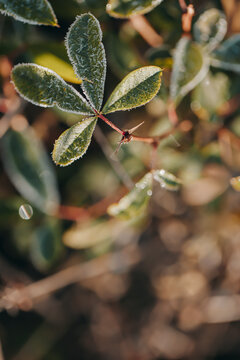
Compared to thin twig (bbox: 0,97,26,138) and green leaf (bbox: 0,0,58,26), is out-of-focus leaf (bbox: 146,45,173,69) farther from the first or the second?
thin twig (bbox: 0,97,26,138)

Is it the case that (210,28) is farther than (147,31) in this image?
No

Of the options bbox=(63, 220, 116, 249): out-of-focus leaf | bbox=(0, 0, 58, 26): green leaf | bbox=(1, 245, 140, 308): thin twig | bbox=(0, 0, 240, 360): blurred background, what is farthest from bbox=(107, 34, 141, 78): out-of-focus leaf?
bbox=(1, 245, 140, 308): thin twig

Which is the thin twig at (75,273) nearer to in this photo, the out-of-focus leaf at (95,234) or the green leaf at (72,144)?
the out-of-focus leaf at (95,234)

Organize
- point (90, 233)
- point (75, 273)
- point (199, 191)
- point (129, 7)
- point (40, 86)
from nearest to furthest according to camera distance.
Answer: point (40, 86), point (129, 7), point (90, 233), point (75, 273), point (199, 191)

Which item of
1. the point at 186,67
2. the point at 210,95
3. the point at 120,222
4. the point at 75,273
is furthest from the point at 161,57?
the point at 75,273

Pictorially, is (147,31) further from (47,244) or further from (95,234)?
(47,244)

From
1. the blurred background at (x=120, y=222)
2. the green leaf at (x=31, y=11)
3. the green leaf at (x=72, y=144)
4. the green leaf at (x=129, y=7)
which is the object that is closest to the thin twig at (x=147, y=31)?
the blurred background at (x=120, y=222)
